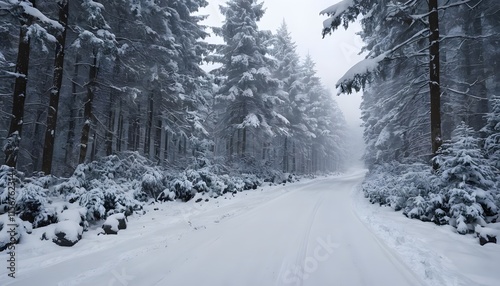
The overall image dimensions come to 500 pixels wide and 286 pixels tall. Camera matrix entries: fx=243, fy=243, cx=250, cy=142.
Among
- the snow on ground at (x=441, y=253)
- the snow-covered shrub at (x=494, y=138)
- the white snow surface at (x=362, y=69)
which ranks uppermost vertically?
the white snow surface at (x=362, y=69)

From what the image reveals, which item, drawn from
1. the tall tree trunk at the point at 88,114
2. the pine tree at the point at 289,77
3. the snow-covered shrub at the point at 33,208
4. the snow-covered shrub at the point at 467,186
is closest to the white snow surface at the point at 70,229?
the snow-covered shrub at the point at 33,208

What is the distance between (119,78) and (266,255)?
13925 mm

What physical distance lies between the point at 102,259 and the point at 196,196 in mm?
6998

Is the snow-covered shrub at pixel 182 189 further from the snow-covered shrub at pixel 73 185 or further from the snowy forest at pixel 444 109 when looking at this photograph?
the snowy forest at pixel 444 109

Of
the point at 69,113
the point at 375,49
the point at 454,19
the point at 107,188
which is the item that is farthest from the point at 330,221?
the point at 69,113

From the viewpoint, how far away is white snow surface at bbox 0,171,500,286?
3.84 meters

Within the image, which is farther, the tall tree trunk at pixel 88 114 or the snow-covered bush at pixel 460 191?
the tall tree trunk at pixel 88 114

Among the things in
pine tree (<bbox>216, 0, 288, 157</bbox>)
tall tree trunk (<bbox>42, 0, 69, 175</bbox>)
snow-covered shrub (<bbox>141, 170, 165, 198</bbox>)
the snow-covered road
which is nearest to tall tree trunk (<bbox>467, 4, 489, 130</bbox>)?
the snow-covered road

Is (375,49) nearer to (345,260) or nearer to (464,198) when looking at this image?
(464,198)

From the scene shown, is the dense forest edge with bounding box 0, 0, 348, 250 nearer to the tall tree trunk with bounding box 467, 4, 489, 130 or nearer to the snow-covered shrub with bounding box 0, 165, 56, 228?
the snow-covered shrub with bounding box 0, 165, 56, 228

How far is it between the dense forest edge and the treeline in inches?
3.1

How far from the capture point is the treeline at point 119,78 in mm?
9438

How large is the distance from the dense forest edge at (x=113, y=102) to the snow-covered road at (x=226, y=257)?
1.15 metres

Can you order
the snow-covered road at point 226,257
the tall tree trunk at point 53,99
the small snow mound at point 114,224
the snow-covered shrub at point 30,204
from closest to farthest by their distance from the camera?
the snow-covered road at point 226,257
the snow-covered shrub at point 30,204
the small snow mound at point 114,224
the tall tree trunk at point 53,99
